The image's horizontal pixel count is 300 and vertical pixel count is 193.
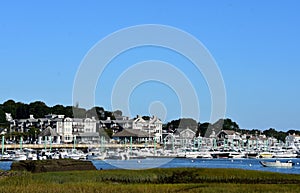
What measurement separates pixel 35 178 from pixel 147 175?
947cm

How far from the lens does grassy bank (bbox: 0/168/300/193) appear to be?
40.9 m

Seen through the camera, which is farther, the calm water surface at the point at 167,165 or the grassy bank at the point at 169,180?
the calm water surface at the point at 167,165

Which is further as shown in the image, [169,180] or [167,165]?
[167,165]

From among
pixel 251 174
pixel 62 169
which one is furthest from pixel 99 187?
pixel 62 169

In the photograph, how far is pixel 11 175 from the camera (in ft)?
168

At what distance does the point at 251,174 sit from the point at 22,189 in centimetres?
2243

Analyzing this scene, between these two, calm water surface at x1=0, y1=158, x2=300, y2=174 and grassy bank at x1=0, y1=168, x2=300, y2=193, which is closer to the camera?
grassy bank at x1=0, y1=168, x2=300, y2=193

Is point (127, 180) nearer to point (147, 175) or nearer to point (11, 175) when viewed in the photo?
point (147, 175)

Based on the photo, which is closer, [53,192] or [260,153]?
[53,192]

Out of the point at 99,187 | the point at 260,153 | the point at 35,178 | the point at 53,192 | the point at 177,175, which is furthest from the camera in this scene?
the point at 260,153

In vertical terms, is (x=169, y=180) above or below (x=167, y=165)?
above

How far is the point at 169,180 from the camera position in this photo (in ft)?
167

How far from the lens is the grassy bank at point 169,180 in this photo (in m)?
40.9

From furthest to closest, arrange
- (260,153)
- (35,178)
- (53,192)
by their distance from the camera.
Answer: (260,153) < (35,178) < (53,192)
